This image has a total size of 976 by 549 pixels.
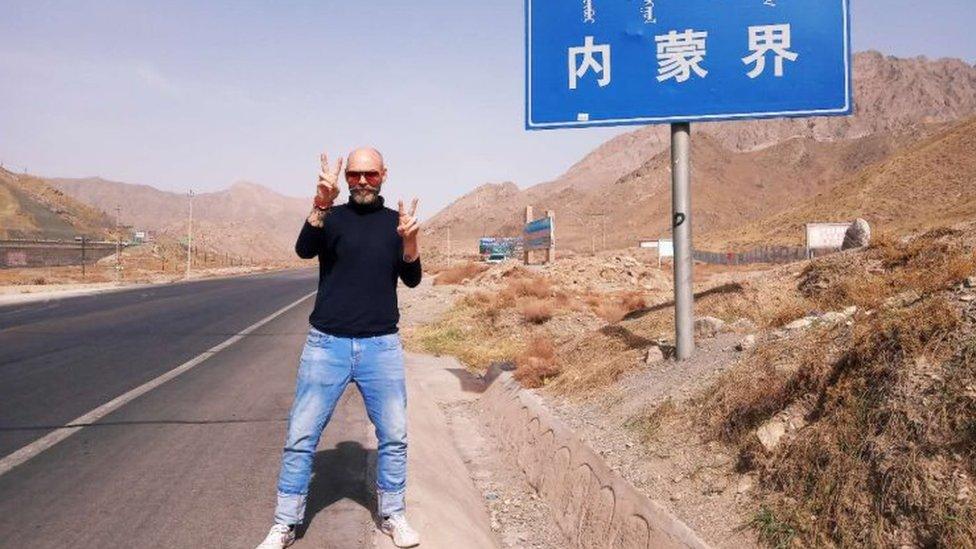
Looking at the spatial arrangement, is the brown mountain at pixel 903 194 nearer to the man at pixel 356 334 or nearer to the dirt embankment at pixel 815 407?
the dirt embankment at pixel 815 407

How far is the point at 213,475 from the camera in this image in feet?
17.9

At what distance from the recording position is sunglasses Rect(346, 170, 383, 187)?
13.2ft

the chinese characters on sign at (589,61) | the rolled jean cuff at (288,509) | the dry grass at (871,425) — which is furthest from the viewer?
the chinese characters on sign at (589,61)

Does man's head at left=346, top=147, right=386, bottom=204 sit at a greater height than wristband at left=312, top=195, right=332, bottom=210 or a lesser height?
greater

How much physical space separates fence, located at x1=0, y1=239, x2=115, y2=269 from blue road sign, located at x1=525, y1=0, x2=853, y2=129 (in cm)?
5471

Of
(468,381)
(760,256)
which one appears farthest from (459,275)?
(760,256)

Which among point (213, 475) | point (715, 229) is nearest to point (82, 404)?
point (213, 475)

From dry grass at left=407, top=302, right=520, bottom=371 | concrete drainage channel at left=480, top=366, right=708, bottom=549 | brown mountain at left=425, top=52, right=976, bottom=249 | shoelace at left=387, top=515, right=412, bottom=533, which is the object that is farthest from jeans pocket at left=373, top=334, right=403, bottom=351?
brown mountain at left=425, top=52, right=976, bottom=249

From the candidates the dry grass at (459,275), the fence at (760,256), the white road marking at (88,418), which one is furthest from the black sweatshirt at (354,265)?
the fence at (760,256)

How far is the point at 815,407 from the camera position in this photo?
4.87 metres

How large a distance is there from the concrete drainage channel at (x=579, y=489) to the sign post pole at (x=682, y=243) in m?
1.65

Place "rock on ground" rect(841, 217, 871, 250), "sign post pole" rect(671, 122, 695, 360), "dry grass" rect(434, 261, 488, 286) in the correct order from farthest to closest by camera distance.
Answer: "dry grass" rect(434, 261, 488, 286)
"rock on ground" rect(841, 217, 871, 250)
"sign post pole" rect(671, 122, 695, 360)

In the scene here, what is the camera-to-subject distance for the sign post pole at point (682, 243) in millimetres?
7566

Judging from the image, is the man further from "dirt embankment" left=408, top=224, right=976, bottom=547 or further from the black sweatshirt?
"dirt embankment" left=408, top=224, right=976, bottom=547
